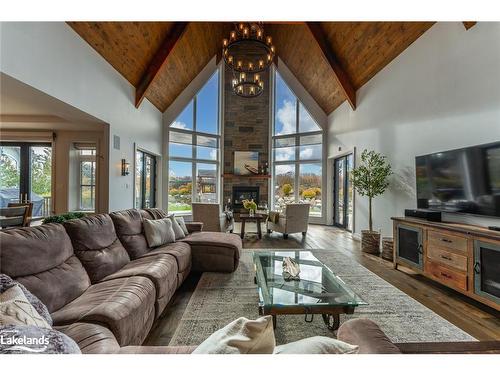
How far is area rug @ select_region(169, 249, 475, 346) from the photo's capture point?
2.02 meters

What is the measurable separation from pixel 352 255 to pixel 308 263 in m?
2.03

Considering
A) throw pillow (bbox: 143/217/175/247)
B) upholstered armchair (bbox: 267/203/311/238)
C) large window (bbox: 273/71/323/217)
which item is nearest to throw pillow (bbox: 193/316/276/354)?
throw pillow (bbox: 143/217/175/247)

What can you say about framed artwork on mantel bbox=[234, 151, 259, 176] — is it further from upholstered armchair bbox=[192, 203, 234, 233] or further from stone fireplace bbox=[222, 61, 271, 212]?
upholstered armchair bbox=[192, 203, 234, 233]

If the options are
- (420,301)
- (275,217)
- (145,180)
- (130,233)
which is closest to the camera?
(420,301)

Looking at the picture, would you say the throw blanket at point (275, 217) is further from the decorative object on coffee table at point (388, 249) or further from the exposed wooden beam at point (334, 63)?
the exposed wooden beam at point (334, 63)

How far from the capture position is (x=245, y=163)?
29.0 feet

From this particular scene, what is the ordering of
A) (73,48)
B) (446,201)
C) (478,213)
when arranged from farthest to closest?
(73,48) < (446,201) < (478,213)

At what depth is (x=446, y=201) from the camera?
125 inches

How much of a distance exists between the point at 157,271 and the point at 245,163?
6822 mm

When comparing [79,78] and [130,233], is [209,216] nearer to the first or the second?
[130,233]

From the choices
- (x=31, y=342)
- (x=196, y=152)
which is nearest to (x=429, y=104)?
(x=31, y=342)

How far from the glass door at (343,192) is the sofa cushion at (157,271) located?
5296mm
